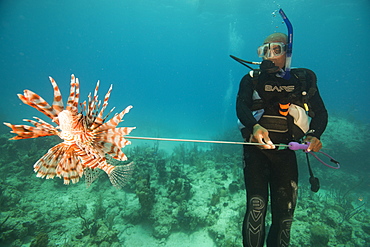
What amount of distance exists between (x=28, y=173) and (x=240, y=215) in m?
9.65

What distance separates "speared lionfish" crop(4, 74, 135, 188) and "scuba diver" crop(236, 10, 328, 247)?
1866mm

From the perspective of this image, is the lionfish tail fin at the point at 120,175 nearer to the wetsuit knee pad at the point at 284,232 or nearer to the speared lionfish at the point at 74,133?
the speared lionfish at the point at 74,133

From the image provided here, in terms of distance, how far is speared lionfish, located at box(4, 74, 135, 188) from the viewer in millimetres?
1427

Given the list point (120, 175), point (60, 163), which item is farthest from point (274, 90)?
point (60, 163)

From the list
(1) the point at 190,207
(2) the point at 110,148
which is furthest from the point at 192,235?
(2) the point at 110,148

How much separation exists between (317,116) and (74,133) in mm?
3534

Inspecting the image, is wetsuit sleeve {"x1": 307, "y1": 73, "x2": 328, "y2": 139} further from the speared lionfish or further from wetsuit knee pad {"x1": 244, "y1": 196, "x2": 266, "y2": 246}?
the speared lionfish

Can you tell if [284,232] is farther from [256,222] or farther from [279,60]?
[279,60]

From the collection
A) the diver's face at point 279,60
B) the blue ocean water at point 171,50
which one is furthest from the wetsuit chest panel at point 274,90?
the blue ocean water at point 171,50

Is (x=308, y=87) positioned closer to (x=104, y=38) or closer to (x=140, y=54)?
(x=104, y=38)

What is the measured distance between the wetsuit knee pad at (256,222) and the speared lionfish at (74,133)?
1992mm

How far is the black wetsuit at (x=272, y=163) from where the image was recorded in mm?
2383

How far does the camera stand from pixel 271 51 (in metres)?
3.03

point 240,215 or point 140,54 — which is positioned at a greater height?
point 140,54
